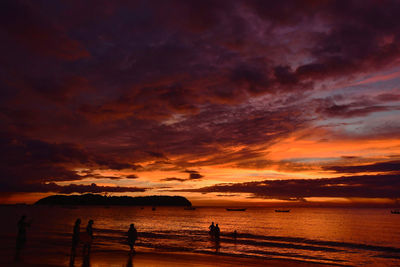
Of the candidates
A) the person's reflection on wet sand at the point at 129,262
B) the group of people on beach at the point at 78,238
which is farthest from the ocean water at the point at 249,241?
the person's reflection on wet sand at the point at 129,262

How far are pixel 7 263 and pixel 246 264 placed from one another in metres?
14.8

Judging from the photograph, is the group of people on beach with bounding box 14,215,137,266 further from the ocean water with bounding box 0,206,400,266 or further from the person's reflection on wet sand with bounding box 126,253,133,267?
the person's reflection on wet sand with bounding box 126,253,133,267

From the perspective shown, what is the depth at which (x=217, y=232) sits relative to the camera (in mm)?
36062

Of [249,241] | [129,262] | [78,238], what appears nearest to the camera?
Answer: [78,238]

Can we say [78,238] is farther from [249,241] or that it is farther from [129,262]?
[249,241]

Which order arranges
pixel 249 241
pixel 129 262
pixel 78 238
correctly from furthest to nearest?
pixel 249 241
pixel 129 262
pixel 78 238

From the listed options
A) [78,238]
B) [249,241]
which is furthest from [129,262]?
[249,241]

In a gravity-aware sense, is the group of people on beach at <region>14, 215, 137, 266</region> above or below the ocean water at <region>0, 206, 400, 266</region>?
above

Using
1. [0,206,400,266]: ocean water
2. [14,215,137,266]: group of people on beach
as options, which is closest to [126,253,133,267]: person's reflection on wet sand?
[14,215,137,266]: group of people on beach

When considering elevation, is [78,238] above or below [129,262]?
above

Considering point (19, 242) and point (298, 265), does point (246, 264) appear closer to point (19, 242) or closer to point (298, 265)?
point (298, 265)

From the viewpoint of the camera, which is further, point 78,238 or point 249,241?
point 249,241

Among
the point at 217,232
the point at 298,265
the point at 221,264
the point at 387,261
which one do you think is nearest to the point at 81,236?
the point at 221,264

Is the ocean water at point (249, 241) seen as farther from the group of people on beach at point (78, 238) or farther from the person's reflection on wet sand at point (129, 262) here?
the person's reflection on wet sand at point (129, 262)
